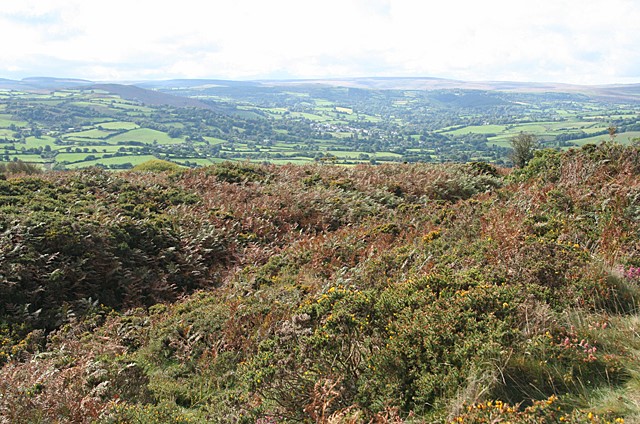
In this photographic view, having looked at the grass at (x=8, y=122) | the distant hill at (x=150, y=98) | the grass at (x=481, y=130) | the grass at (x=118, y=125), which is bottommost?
the grass at (x=481, y=130)

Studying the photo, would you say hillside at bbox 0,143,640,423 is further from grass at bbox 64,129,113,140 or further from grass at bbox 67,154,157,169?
grass at bbox 64,129,113,140

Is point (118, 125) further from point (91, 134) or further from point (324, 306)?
point (324, 306)

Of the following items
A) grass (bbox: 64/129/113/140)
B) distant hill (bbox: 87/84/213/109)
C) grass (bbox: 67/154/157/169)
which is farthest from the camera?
distant hill (bbox: 87/84/213/109)

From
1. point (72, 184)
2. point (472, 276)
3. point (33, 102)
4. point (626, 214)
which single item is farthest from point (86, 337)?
point (33, 102)

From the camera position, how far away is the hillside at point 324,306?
3723 mm

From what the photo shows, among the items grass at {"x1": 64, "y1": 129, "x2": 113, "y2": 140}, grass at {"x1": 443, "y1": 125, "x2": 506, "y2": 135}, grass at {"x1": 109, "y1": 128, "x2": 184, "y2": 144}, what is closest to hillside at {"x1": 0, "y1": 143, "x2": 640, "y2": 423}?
grass at {"x1": 109, "y1": 128, "x2": 184, "y2": 144}

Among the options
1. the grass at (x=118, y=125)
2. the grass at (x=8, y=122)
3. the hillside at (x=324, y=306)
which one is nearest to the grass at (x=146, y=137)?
the grass at (x=118, y=125)

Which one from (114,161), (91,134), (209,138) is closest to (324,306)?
(114,161)

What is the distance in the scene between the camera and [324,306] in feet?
16.6

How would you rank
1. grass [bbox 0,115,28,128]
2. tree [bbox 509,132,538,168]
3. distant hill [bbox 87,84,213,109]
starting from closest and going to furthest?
tree [bbox 509,132,538,168], grass [bbox 0,115,28,128], distant hill [bbox 87,84,213,109]

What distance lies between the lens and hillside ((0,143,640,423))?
372 cm

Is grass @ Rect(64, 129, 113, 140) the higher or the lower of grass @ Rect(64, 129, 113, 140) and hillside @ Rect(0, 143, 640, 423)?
the lower

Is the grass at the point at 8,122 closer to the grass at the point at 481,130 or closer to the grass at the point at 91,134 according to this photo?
the grass at the point at 91,134

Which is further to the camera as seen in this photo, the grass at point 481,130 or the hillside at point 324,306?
the grass at point 481,130
